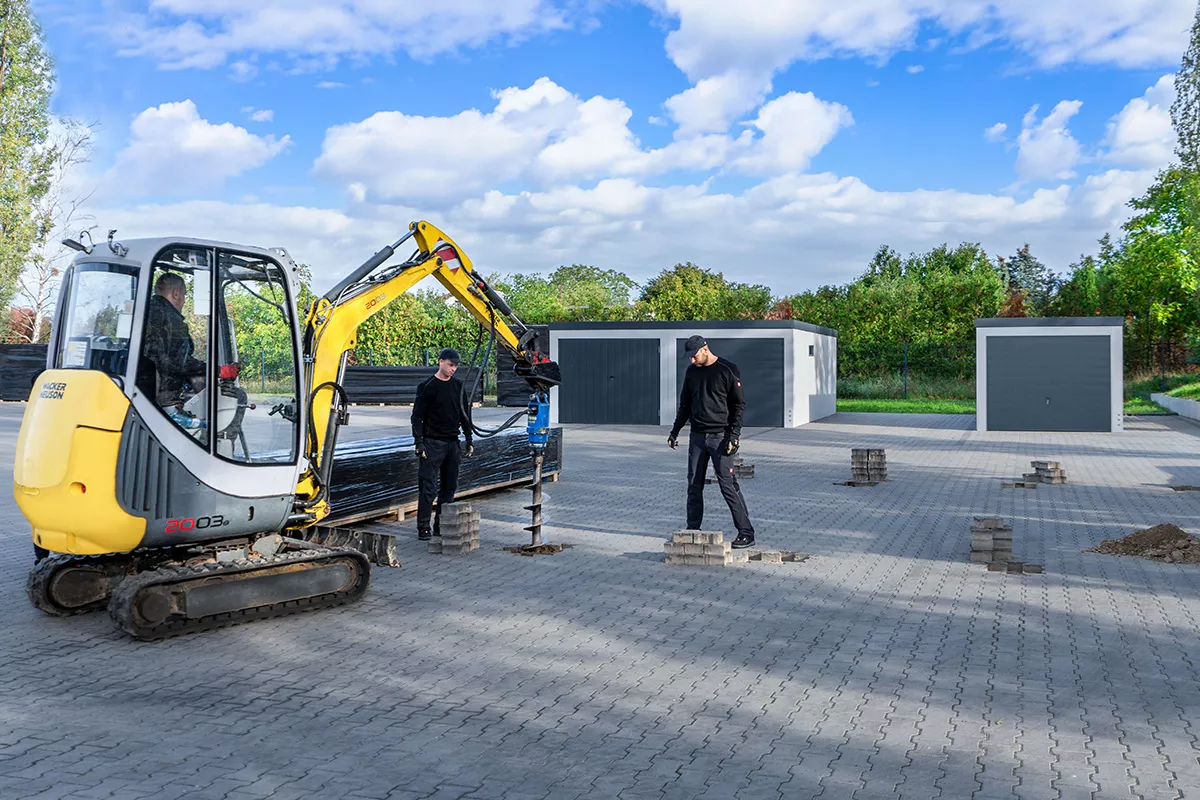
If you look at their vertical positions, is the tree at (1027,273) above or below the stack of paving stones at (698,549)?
above

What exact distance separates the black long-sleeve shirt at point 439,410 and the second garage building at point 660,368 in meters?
17.0

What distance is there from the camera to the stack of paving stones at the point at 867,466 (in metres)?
16.2

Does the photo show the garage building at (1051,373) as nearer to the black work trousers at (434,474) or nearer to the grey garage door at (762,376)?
the grey garage door at (762,376)

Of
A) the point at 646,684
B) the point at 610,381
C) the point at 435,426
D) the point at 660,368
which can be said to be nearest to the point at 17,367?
the point at 610,381

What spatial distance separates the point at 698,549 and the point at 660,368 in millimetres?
18970

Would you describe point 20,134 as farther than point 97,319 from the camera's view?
Yes

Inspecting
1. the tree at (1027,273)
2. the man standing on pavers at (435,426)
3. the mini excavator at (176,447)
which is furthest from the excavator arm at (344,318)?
the tree at (1027,273)

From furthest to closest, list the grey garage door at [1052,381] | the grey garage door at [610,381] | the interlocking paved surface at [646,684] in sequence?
1. the grey garage door at [610,381]
2. the grey garage door at [1052,381]
3. the interlocking paved surface at [646,684]

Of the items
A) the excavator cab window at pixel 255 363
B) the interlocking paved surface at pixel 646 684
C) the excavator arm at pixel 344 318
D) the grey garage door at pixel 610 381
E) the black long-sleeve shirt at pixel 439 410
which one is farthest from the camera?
the grey garage door at pixel 610 381

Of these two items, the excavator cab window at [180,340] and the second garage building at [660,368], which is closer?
the excavator cab window at [180,340]

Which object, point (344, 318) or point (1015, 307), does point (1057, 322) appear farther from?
point (1015, 307)

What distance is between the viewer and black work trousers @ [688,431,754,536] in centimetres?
1047

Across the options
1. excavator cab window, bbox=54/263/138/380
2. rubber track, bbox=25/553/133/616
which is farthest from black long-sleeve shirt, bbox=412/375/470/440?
excavator cab window, bbox=54/263/138/380

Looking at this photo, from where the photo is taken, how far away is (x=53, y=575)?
7680mm
